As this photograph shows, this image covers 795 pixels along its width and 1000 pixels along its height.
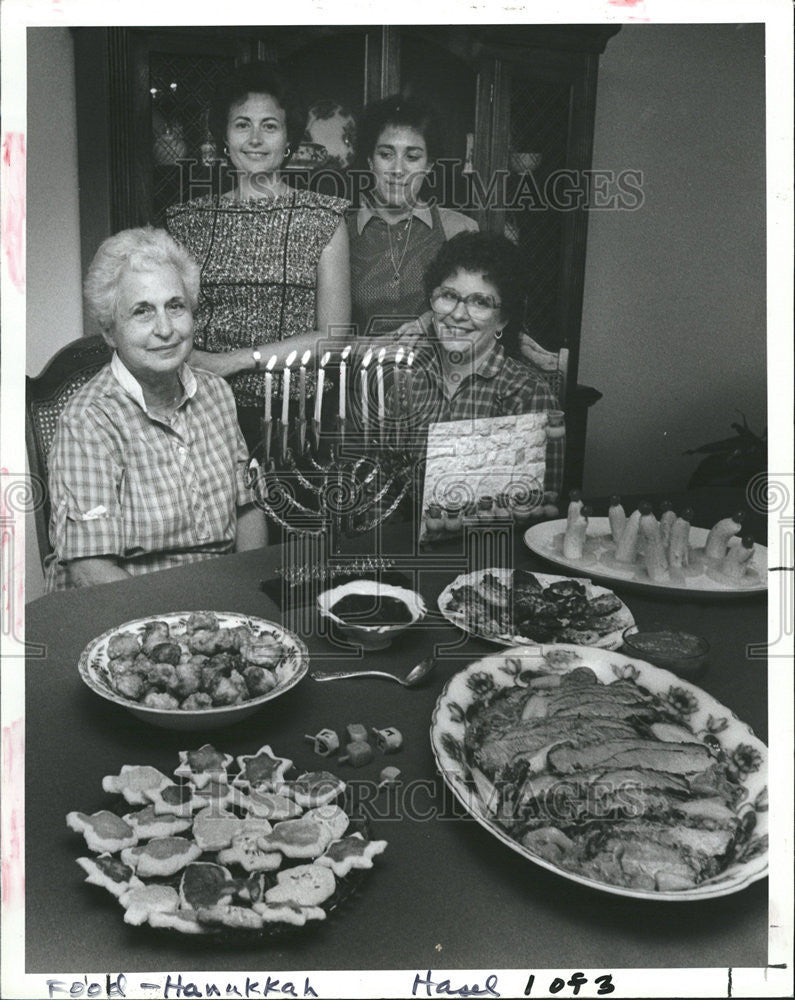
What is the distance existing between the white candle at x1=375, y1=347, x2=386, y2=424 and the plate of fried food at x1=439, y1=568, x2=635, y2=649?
0.75 ft

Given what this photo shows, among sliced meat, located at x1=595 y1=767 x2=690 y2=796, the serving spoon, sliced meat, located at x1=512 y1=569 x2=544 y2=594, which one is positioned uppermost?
sliced meat, located at x1=512 y1=569 x2=544 y2=594

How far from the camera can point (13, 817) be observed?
91 centimetres

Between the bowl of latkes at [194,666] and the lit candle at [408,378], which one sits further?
the lit candle at [408,378]

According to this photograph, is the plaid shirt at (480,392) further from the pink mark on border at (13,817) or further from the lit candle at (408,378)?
the pink mark on border at (13,817)

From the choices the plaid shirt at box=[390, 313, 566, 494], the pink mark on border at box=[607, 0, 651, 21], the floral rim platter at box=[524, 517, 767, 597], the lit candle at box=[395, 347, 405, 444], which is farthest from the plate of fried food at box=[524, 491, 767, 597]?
the pink mark on border at box=[607, 0, 651, 21]

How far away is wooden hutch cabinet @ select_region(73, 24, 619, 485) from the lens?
0.97 metres

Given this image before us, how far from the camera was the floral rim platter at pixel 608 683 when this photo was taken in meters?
0.71

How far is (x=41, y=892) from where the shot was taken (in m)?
0.76

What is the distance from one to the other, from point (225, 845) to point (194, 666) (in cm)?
19

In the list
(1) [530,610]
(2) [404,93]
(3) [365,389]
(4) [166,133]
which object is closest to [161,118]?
(4) [166,133]

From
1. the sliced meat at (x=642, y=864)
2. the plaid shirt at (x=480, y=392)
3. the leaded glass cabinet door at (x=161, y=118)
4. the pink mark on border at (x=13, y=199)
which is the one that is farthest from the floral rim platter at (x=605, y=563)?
the pink mark on border at (x=13, y=199)

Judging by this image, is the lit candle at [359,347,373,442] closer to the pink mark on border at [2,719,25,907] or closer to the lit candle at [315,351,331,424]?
the lit candle at [315,351,331,424]

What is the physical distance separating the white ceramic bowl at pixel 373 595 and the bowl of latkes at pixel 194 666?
6 cm

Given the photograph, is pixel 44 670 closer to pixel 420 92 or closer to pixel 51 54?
pixel 51 54
